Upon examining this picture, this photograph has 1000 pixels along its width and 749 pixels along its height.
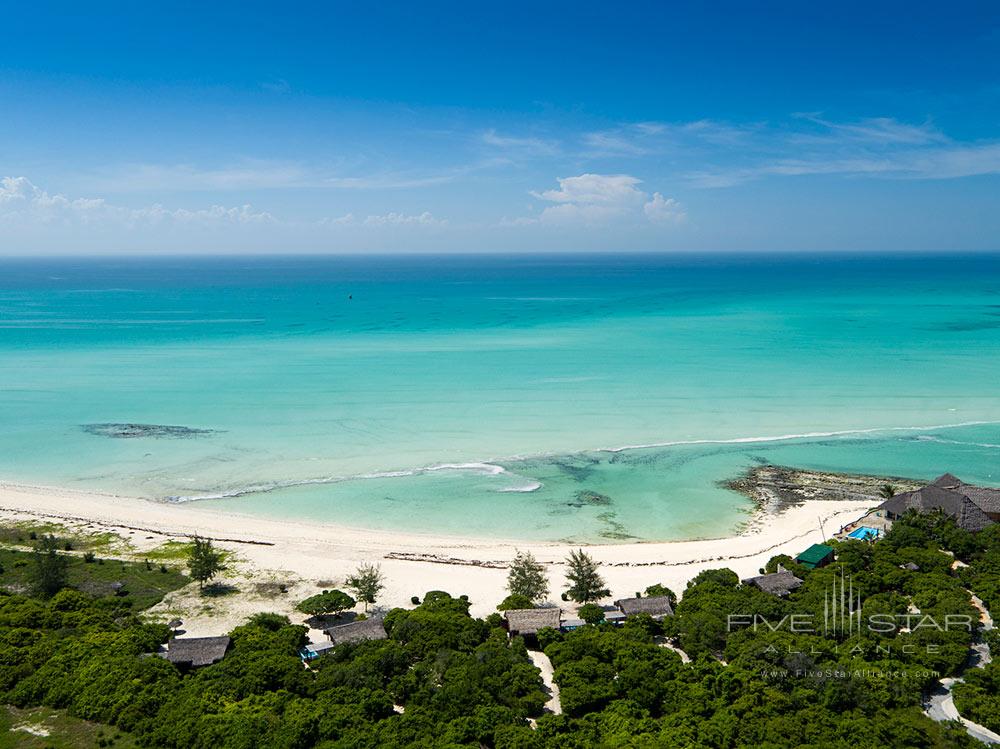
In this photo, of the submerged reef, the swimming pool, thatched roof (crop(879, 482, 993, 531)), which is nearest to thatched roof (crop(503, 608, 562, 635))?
the swimming pool

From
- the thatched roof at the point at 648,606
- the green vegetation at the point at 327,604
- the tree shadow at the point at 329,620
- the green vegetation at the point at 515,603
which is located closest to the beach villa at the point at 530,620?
the green vegetation at the point at 515,603

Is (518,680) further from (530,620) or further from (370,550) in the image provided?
(370,550)

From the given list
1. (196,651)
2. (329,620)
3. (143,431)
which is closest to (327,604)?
(329,620)

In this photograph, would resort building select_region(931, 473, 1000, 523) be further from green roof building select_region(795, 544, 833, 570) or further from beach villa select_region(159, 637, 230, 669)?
beach villa select_region(159, 637, 230, 669)

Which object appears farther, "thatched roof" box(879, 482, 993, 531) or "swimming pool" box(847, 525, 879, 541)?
"swimming pool" box(847, 525, 879, 541)

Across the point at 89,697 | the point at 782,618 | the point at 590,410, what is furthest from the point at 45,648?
the point at 590,410

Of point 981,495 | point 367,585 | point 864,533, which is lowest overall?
point 367,585
